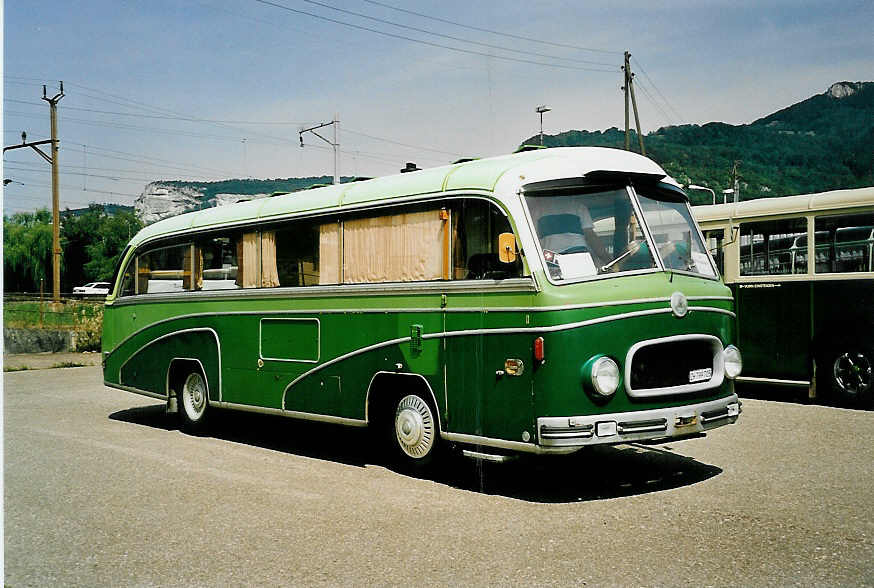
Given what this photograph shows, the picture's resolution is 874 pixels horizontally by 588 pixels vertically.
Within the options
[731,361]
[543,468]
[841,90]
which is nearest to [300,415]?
[543,468]

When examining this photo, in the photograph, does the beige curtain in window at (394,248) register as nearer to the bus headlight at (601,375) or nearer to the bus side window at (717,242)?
the bus headlight at (601,375)

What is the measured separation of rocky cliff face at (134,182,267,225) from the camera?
1242 cm

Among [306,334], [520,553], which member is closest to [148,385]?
[306,334]

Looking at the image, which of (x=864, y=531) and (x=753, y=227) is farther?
(x=753, y=227)

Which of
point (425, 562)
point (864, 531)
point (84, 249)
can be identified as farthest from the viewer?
point (84, 249)

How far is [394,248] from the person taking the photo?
897 centimetres

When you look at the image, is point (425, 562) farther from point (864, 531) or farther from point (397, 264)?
point (397, 264)

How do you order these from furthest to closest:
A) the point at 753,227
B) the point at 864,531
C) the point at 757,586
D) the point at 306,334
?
the point at 753,227 < the point at 306,334 < the point at 864,531 < the point at 757,586

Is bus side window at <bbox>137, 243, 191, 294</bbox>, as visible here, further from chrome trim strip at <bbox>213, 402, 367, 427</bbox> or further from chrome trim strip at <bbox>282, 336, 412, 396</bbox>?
chrome trim strip at <bbox>282, 336, 412, 396</bbox>

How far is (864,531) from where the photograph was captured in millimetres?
6355

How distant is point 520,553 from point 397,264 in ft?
12.5

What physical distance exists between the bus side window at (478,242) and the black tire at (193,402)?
522cm

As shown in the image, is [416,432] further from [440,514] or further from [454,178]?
[454,178]

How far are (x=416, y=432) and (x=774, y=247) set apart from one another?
8.05 meters
